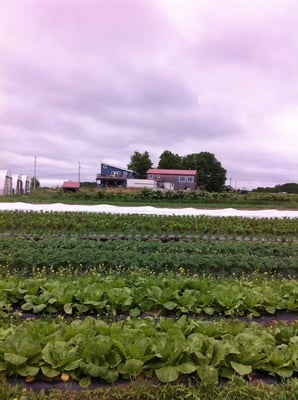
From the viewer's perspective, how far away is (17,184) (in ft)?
144

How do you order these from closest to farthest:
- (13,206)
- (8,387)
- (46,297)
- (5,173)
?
1. (8,387)
2. (46,297)
3. (13,206)
4. (5,173)

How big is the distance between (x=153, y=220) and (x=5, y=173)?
2952cm

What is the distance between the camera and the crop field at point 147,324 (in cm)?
267

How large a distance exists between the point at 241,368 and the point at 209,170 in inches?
2749

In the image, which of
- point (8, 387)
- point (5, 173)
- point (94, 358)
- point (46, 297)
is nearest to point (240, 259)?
point (46, 297)

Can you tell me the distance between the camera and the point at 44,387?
2.65m

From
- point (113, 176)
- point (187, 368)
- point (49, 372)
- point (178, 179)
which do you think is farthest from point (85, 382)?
point (113, 176)

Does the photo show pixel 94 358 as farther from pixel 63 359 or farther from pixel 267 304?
pixel 267 304

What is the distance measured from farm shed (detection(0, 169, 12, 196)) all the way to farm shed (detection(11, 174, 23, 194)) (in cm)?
213

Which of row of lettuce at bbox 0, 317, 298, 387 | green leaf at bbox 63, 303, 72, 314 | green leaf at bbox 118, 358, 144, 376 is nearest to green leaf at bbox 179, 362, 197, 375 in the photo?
row of lettuce at bbox 0, 317, 298, 387

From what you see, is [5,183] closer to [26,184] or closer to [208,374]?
[26,184]

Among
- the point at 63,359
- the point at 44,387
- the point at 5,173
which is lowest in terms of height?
the point at 44,387

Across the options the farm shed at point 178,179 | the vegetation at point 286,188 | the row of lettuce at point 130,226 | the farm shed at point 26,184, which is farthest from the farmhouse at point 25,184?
the vegetation at point 286,188

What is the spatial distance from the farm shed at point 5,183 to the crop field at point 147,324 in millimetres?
30847
